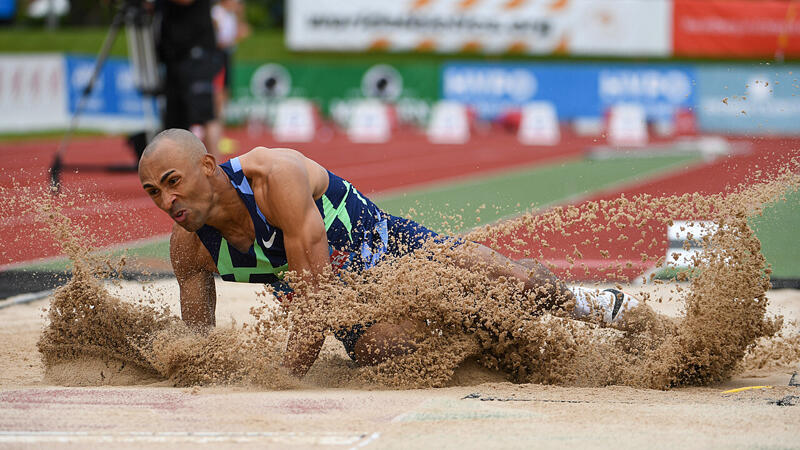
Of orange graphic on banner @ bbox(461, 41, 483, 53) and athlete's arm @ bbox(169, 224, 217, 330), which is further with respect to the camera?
orange graphic on banner @ bbox(461, 41, 483, 53)

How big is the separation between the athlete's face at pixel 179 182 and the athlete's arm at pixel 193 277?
36 cm

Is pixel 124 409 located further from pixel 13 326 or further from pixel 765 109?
pixel 765 109

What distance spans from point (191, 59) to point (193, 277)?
223 inches

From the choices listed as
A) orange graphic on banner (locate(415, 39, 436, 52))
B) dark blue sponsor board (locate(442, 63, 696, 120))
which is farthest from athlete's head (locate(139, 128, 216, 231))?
orange graphic on banner (locate(415, 39, 436, 52))

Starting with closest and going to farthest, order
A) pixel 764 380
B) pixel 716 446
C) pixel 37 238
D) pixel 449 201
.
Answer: pixel 716 446 → pixel 764 380 → pixel 37 238 → pixel 449 201

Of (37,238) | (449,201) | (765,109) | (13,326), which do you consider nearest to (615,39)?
(765,109)

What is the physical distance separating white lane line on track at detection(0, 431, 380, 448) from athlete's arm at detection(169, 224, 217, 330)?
1.08m

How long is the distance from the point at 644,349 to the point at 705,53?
762 inches

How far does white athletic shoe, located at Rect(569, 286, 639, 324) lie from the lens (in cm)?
413

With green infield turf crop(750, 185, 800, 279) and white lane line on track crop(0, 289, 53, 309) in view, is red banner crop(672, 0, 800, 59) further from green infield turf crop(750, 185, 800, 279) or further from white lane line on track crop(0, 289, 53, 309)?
white lane line on track crop(0, 289, 53, 309)

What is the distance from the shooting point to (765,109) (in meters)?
20.1

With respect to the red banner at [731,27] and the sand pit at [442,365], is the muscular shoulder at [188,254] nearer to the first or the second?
the sand pit at [442,365]

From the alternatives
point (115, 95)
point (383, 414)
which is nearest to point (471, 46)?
point (115, 95)

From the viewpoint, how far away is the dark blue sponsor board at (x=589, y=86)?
21.2 meters
